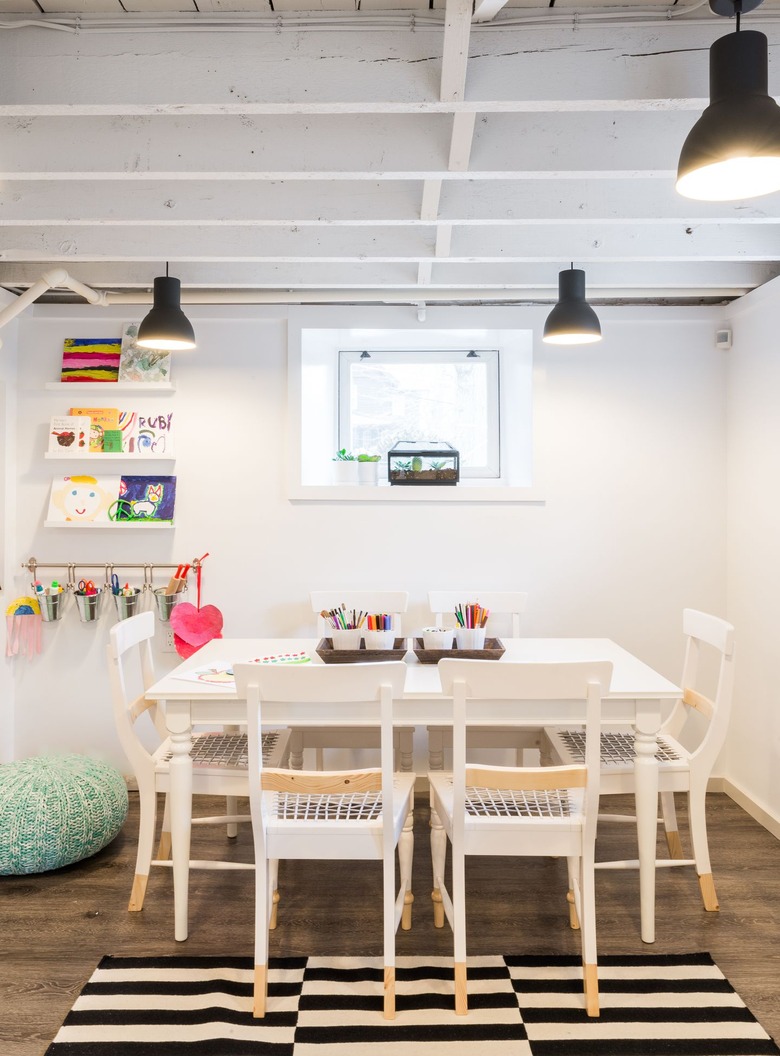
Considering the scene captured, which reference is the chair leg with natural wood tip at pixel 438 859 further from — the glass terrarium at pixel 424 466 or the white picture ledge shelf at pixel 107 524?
the white picture ledge shelf at pixel 107 524

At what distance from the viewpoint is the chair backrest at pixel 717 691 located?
2506 millimetres

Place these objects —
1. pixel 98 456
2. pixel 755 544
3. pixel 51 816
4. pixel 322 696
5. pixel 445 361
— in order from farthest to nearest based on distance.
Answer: pixel 445 361 < pixel 98 456 < pixel 755 544 < pixel 51 816 < pixel 322 696

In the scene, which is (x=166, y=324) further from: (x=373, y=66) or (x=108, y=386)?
(x=373, y=66)

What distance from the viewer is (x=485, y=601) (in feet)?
11.3

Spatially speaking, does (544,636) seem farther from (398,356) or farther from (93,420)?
(93,420)

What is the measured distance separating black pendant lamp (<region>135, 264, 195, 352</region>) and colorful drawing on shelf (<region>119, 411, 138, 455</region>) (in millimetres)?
822

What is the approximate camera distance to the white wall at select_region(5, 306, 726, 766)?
3.66 m

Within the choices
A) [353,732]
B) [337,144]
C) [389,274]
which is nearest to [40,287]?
[389,274]

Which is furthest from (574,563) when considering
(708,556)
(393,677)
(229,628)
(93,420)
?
(93,420)

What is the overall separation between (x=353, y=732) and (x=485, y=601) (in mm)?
806

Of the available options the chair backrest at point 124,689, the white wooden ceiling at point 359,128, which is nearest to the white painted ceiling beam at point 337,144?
the white wooden ceiling at point 359,128

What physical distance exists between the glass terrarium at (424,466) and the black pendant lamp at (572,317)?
90cm

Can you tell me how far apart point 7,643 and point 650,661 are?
2959 mm

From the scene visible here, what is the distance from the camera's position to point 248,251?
2.87 meters
